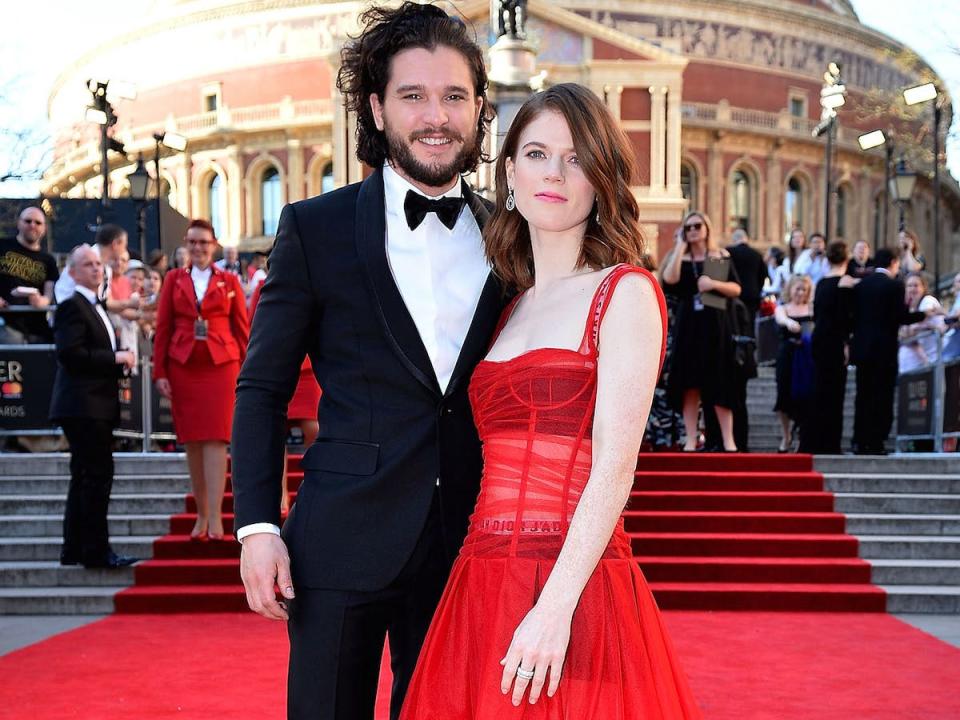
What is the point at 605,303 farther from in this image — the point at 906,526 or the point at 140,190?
the point at 140,190

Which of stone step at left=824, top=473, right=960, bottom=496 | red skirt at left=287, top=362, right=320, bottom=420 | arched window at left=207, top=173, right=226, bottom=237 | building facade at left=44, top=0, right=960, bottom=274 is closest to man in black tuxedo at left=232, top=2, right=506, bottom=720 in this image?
red skirt at left=287, top=362, right=320, bottom=420

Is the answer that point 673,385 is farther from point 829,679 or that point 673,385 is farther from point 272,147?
point 272,147

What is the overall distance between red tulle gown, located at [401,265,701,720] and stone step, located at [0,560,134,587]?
5575mm

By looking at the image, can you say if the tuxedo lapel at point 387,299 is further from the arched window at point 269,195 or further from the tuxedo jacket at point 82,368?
the arched window at point 269,195

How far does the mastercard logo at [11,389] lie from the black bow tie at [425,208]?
784 cm

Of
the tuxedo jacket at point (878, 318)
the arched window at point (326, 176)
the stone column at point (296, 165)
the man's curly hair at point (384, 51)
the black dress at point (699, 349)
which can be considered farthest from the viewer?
the arched window at point (326, 176)

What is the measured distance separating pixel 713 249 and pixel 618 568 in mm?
6942

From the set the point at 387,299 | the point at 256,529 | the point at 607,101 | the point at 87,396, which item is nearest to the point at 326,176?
the point at 607,101

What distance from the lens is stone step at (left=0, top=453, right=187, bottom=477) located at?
9000 millimetres

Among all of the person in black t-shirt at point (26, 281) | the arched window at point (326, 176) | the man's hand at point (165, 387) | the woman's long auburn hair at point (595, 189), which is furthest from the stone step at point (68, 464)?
the arched window at point (326, 176)

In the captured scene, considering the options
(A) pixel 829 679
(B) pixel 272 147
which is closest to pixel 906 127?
(B) pixel 272 147

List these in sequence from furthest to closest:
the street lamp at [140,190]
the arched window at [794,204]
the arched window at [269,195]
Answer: the arched window at [794,204]
the arched window at [269,195]
the street lamp at [140,190]

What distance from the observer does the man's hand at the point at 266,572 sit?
2404mm

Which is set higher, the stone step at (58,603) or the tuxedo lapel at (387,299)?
the tuxedo lapel at (387,299)
